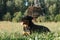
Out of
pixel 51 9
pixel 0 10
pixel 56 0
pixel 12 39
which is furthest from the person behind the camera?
pixel 56 0

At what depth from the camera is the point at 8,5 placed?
43.1 meters

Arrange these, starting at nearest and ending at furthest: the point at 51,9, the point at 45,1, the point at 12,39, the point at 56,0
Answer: the point at 12,39, the point at 51,9, the point at 56,0, the point at 45,1

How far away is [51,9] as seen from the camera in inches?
1668

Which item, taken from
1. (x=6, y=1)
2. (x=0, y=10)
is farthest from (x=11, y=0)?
(x=0, y=10)

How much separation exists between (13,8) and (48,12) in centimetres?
588

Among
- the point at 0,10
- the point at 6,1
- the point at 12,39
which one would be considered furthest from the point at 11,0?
the point at 12,39

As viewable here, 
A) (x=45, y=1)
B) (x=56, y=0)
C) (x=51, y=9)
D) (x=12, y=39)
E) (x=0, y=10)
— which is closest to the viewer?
(x=12, y=39)

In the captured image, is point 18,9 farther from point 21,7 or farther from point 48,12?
point 48,12

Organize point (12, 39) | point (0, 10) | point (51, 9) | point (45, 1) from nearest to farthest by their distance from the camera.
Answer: point (12, 39)
point (0, 10)
point (51, 9)
point (45, 1)

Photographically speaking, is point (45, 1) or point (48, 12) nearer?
point (48, 12)

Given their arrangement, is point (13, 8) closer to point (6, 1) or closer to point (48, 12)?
point (6, 1)

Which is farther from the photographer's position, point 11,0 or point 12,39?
point 11,0

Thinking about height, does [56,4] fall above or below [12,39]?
below

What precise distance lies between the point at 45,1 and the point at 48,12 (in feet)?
19.5
